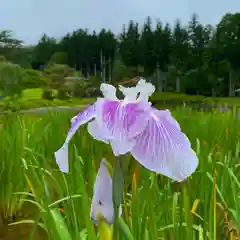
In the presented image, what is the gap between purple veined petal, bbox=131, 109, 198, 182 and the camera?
29cm

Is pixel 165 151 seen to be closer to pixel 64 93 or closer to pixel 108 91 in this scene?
pixel 108 91

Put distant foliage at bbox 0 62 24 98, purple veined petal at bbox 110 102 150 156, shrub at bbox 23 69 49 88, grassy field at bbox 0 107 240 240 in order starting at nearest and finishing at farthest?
purple veined petal at bbox 110 102 150 156 < grassy field at bbox 0 107 240 240 < distant foliage at bbox 0 62 24 98 < shrub at bbox 23 69 49 88

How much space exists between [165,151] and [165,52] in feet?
49.3

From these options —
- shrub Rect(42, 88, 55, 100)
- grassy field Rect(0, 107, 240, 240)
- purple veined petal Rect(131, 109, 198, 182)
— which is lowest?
shrub Rect(42, 88, 55, 100)

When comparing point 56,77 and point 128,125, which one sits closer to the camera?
point 128,125

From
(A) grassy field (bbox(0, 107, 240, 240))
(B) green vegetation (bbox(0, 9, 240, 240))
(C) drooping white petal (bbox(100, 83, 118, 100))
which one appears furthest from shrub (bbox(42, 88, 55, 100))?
(C) drooping white petal (bbox(100, 83, 118, 100))

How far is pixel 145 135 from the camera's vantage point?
0.30 metres

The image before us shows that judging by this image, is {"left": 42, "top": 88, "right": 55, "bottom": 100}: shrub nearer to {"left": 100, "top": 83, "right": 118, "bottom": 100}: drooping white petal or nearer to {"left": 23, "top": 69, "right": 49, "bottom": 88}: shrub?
{"left": 23, "top": 69, "right": 49, "bottom": 88}: shrub

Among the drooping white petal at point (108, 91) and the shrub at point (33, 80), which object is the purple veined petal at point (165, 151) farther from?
the shrub at point (33, 80)

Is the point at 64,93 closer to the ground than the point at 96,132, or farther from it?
closer to the ground

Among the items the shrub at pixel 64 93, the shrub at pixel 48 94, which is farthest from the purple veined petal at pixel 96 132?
the shrub at pixel 48 94

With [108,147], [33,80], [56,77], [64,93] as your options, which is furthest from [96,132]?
[33,80]

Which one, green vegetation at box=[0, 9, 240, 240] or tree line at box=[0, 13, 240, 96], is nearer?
green vegetation at box=[0, 9, 240, 240]

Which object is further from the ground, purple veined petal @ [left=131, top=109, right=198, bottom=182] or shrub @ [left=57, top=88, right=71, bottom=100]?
purple veined petal @ [left=131, top=109, right=198, bottom=182]
